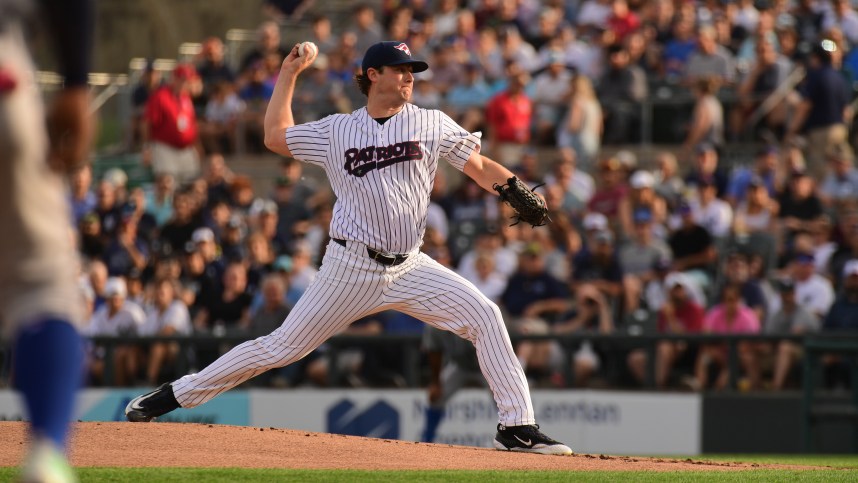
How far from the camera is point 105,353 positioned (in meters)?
12.5

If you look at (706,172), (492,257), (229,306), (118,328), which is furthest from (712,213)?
(118,328)

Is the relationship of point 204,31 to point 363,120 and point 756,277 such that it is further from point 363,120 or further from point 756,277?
point 363,120

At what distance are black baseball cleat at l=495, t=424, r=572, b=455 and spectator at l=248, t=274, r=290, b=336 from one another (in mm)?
5323

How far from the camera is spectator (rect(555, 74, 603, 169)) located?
47.8 ft

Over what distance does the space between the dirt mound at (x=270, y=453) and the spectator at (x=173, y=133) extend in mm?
9008

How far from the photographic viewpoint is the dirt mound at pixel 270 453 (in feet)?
→ 21.6

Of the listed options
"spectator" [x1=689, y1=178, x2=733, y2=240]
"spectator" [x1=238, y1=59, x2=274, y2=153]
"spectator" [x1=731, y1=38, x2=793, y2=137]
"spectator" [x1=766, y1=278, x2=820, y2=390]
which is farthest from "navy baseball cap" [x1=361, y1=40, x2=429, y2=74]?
"spectator" [x1=238, y1=59, x2=274, y2=153]

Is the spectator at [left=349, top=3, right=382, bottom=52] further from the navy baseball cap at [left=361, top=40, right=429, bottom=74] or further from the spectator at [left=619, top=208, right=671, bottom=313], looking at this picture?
the navy baseball cap at [left=361, top=40, right=429, bottom=74]

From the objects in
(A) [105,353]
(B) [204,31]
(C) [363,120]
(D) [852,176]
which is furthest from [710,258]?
(B) [204,31]

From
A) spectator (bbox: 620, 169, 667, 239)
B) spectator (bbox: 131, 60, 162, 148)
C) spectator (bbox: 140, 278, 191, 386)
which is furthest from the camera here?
spectator (bbox: 131, 60, 162, 148)

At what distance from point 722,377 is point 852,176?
2841 mm

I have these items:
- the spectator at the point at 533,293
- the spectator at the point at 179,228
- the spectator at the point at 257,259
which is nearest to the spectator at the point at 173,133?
the spectator at the point at 179,228

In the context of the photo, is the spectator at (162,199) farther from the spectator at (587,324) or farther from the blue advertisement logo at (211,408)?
the spectator at (587,324)

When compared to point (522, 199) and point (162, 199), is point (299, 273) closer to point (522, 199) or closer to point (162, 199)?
point (162, 199)
